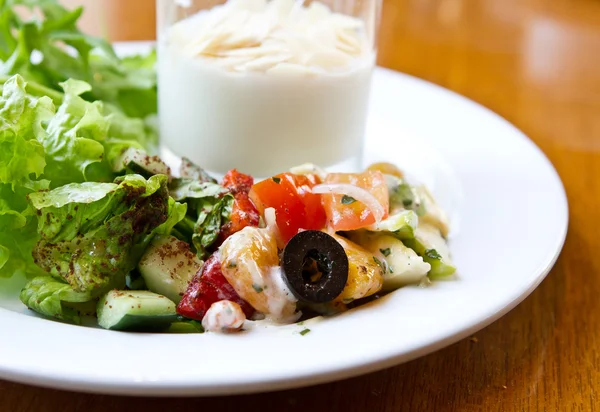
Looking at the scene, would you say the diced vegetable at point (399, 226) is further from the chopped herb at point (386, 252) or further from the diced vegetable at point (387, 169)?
the diced vegetable at point (387, 169)

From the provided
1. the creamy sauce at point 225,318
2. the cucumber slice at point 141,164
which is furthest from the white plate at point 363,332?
the cucumber slice at point 141,164

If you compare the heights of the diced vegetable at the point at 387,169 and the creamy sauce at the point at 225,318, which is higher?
the diced vegetable at the point at 387,169

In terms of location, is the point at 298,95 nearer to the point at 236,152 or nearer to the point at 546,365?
the point at 236,152

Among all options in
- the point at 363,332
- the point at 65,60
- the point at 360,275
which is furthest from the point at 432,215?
the point at 65,60

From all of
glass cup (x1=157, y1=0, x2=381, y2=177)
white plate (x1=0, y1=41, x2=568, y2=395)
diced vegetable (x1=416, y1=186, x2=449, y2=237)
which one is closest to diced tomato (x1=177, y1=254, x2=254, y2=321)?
white plate (x1=0, y1=41, x2=568, y2=395)

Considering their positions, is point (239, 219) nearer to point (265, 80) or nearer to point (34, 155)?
point (34, 155)

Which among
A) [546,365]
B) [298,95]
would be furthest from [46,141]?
[546,365]

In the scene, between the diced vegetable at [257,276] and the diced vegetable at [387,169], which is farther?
the diced vegetable at [387,169]
